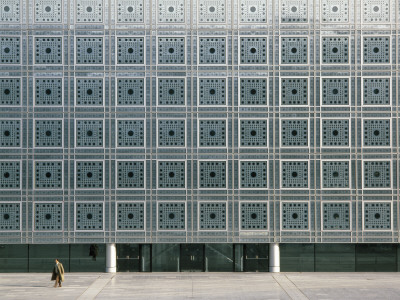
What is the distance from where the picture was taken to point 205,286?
99.9 feet

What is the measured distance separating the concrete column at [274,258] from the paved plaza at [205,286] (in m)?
0.67

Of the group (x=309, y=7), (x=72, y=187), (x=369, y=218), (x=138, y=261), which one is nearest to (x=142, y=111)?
(x=72, y=187)

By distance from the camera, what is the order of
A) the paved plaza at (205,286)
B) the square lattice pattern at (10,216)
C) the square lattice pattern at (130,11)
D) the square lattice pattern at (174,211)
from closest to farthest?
the paved plaza at (205,286), the square lattice pattern at (10,216), the square lattice pattern at (174,211), the square lattice pattern at (130,11)

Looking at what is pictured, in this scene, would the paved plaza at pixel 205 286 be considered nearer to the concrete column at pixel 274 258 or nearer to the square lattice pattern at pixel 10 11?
the concrete column at pixel 274 258

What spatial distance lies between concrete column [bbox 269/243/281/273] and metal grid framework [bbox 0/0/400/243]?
0.68 metres

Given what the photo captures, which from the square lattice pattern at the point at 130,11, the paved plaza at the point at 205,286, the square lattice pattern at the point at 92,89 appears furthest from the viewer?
the square lattice pattern at the point at 130,11

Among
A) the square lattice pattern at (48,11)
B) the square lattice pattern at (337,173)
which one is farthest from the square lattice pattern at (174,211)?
the square lattice pattern at (48,11)

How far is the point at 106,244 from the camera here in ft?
115

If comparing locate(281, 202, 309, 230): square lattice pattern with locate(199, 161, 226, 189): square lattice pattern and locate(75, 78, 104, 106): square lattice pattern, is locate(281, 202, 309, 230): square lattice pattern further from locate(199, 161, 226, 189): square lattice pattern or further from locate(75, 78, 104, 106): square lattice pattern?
locate(75, 78, 104, 106): square lattice pattern

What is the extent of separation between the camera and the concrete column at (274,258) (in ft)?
115

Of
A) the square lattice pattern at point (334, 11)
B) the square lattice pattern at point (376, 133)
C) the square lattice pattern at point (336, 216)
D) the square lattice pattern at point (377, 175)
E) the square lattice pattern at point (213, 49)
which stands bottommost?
the square lattice pattern at point (336, 216)

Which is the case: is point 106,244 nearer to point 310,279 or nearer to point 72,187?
point 72,187

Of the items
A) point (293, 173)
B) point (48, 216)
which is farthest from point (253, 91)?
point (48, 216)

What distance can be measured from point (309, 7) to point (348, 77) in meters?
4.14
